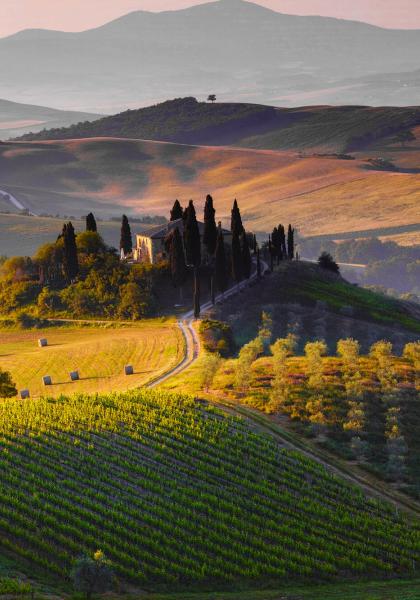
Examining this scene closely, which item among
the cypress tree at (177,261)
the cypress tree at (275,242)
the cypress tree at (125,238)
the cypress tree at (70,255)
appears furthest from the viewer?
the cypress tree at (125,238)

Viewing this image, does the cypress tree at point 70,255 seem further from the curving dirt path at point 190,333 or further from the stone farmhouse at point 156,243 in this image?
the curving dirt path at point 190,333

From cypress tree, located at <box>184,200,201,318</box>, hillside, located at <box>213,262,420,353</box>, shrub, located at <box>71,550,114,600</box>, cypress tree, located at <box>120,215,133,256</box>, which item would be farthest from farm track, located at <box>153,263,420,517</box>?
cypress tree, located at <box>120,215,133,256</box>

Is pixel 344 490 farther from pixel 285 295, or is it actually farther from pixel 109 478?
pixel 285 295

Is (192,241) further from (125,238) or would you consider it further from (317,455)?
(317,455)

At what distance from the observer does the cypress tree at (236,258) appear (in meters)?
113

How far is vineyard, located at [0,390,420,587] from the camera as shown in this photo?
45312 mm

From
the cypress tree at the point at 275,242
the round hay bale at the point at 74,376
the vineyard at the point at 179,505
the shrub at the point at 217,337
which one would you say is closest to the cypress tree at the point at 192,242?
the shrub at the point at 217,337

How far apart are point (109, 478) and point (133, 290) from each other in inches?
2246

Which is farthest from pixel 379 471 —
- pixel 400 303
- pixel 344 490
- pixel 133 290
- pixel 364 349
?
pixel 400 303

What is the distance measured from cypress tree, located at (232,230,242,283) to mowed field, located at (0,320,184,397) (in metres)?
13.2

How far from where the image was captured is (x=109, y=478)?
53.5m

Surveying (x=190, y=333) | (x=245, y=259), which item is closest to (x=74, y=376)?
(x=190, y=333)

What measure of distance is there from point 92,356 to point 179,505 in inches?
1700

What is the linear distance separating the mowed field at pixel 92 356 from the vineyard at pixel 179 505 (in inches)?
744
